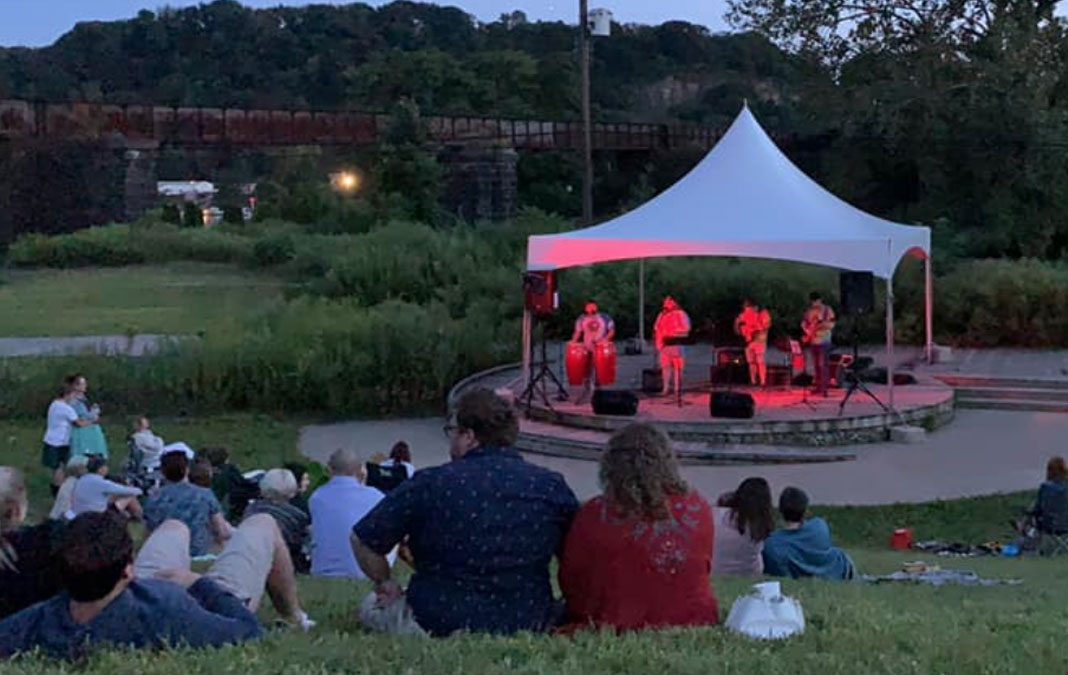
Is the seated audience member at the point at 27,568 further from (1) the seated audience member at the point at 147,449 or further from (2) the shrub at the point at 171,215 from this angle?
(2) the shrub at the point at 171,215

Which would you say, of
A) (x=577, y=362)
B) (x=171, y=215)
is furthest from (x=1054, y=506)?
(x=171, y=215)

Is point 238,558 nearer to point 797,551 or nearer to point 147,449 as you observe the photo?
point 797,551

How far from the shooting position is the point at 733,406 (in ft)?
50.1

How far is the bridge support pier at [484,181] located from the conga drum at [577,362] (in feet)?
105

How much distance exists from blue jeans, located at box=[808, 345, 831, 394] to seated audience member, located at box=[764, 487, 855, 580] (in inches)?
365

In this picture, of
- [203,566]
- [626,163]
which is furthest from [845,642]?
[626,163]

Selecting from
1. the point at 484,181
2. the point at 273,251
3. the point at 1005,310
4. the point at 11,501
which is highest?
the point at 484,181

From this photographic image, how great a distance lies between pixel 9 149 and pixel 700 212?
36.2 metres

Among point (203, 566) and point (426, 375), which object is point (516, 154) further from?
point (203, 566)

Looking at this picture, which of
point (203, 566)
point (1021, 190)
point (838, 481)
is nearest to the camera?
point (203, 566)

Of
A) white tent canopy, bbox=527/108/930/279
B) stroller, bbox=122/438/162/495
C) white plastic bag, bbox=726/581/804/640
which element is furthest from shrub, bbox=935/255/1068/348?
white plastic bag, bbox=726/581/804/640

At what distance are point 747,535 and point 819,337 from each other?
924cm

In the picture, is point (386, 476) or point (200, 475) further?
point (386, 476)

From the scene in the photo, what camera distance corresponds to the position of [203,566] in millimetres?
7324
